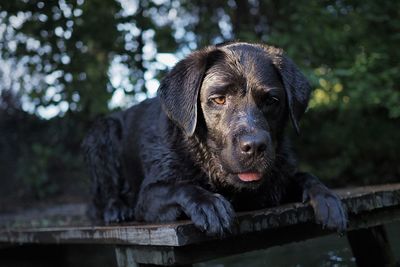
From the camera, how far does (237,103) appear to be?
283 centimetres

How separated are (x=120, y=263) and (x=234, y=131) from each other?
3.25ft

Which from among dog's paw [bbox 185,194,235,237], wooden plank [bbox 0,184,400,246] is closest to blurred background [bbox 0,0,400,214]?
wooden plank [bbox 0,184,400,246]

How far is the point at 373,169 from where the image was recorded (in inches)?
343

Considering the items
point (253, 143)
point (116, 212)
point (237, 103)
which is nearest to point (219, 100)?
point (237, 103)

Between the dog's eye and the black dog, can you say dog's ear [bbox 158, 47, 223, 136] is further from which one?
the dog's eye

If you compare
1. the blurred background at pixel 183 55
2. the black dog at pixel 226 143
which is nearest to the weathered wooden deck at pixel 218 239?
the black dog at pixel 226 143

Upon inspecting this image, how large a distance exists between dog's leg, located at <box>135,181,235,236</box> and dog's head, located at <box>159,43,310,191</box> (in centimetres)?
26

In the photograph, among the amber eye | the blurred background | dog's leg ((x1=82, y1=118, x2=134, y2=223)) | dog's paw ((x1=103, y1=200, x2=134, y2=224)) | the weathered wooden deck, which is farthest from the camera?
the blurred background

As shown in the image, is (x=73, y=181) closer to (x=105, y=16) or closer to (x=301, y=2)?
(x=105, y=16)

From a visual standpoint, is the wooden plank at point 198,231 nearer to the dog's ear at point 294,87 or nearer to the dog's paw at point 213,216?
the dog's paw at point 213,216

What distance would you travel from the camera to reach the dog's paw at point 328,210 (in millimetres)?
2613

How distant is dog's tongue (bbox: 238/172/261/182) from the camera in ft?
8.95

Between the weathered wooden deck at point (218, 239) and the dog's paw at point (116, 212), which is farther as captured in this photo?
the dog's paw at point (116, 212)

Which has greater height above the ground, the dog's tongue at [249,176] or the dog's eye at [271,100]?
the dog's eye at [271,100]
